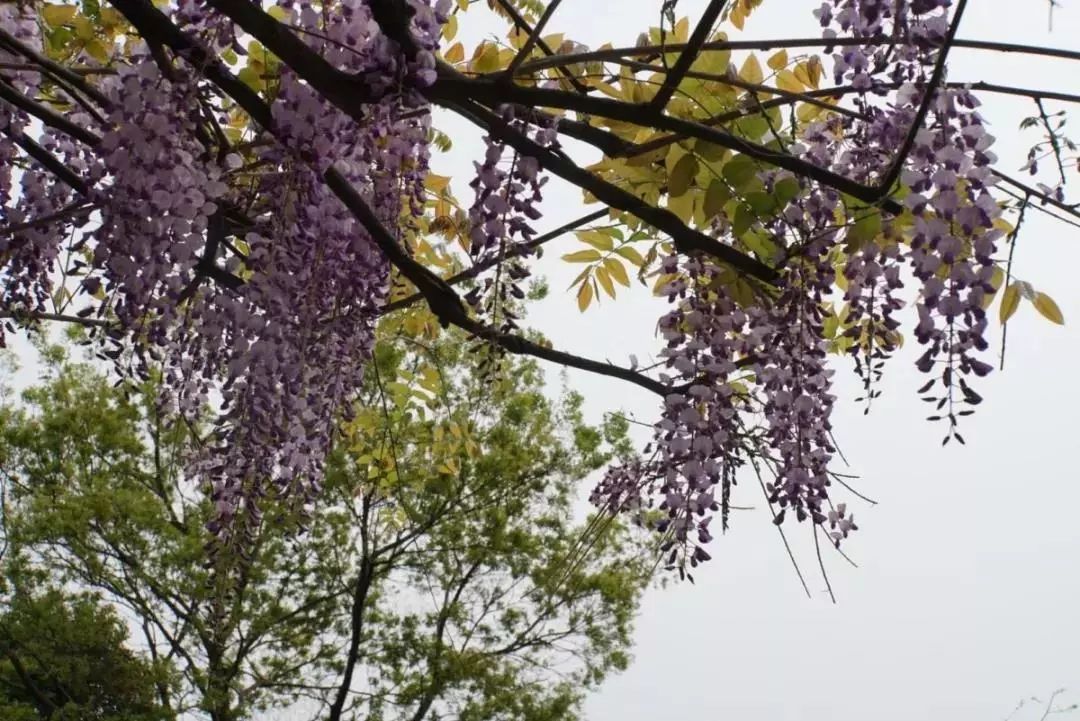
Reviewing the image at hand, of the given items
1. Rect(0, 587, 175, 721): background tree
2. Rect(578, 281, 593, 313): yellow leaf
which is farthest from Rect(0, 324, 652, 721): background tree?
Rect(578, 281, 593, 313): yellow leaf

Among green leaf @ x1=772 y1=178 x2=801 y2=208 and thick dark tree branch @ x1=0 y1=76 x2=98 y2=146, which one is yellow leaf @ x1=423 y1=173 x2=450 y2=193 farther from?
green leaf @ x1=772 y1=178 x2=801 y2=208

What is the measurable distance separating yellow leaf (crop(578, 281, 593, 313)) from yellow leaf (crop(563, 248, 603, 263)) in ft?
0.21

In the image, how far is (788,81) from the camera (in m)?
1.35

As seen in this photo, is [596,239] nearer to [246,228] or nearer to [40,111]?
[246,228]

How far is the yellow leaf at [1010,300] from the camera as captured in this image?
43.3 inches

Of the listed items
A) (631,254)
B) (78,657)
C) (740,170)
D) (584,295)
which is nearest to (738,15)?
(631,254)

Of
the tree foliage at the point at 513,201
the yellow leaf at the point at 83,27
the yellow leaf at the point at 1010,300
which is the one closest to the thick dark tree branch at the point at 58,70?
the tree foliage at the point at 513,201

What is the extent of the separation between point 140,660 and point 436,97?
6.55m

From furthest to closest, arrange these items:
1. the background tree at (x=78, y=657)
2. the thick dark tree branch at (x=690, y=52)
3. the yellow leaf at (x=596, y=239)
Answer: the background tree at (x=78, y=657) < the yellow leaf at (x=596, y=239) < the thick dark tree branch at (x=690, y=52)

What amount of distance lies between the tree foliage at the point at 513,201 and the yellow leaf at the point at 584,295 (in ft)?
0.27

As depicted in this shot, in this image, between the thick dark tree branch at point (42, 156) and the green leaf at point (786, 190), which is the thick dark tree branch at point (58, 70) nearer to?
the thick dark tree branch at point (42, 156)

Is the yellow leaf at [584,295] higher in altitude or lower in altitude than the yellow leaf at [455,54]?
lower

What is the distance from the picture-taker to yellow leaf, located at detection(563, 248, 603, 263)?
1685mm

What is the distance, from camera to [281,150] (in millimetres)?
1144
